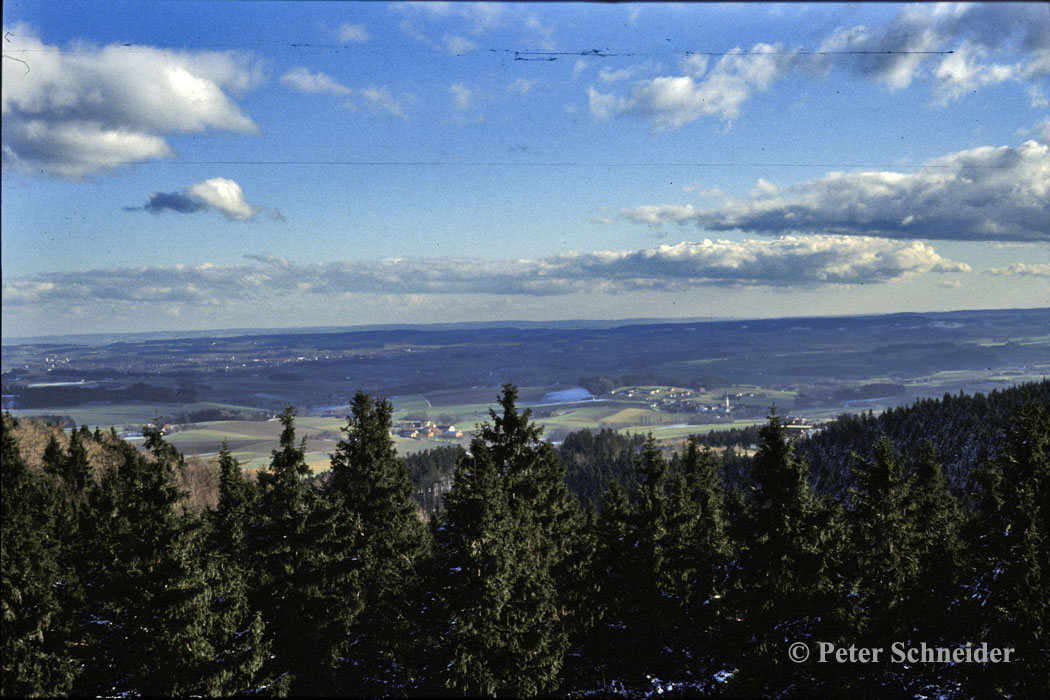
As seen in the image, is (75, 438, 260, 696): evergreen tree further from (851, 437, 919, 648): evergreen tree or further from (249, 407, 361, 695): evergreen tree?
(851, 437, 919, 648): evergreen tree

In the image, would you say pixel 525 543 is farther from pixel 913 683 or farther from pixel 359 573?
pixel 913 683

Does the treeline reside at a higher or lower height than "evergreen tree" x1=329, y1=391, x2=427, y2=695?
lower

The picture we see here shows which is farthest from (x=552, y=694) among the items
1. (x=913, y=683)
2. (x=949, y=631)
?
(x=949, y=631)

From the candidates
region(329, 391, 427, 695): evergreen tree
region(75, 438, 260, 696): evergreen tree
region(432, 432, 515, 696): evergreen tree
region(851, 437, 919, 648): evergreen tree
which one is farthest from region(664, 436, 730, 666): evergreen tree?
region(75, 438, 260, 696): evergreen tree

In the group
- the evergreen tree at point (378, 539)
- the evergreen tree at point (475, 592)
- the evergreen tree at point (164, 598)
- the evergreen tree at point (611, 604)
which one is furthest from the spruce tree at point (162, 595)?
the evergreen tree at point (611, 604)

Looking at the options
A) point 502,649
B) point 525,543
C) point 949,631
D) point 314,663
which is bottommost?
point 314,663

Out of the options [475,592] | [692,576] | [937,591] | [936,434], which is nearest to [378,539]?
[475,592]
